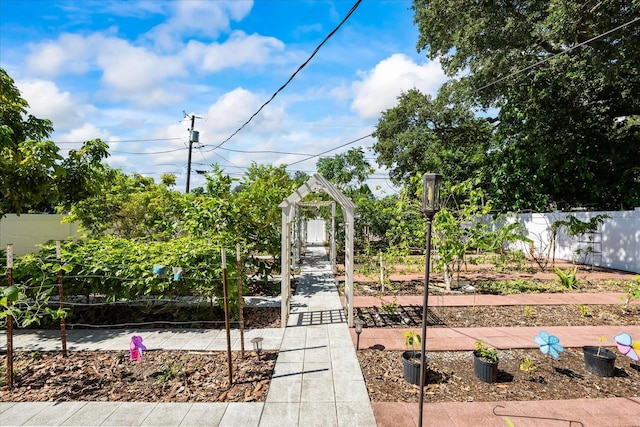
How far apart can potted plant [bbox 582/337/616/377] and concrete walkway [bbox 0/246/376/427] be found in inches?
99.6

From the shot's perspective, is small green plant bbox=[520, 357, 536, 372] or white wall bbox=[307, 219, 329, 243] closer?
small green plant bbox=[520, 357, 536, 372]

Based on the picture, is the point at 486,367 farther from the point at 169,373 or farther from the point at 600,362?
the point at 169,373

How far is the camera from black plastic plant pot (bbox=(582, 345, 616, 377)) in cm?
357

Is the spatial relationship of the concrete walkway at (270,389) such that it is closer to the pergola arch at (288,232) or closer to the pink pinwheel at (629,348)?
the pergola arch at (288,232)

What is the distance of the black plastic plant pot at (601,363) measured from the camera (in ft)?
11.7

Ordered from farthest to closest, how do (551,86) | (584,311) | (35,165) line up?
1. (551,86)
2. (584,311)
3. (35,165)

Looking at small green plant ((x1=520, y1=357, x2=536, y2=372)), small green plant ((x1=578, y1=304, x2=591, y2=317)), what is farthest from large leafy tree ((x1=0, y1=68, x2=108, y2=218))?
small green plant ((x1=578, y1=304, x2=591, y2=317))

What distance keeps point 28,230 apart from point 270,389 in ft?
41.3

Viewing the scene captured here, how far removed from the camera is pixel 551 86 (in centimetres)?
973

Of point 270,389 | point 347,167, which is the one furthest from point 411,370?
point 347,167

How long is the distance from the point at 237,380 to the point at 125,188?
8.71 meters

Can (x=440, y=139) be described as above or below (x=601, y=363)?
above

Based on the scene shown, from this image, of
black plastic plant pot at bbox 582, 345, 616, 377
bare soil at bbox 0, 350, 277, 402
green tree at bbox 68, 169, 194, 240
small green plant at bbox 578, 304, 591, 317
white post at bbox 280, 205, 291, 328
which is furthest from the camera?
green tree at bbox 68, 169, 194, 240

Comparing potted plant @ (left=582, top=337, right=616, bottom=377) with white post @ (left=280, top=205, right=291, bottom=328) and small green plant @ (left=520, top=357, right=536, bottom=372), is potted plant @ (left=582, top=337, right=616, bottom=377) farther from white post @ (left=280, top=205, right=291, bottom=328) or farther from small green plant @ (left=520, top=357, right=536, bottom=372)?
white post @ (left=280, top=205, right=291, bottom=328)
